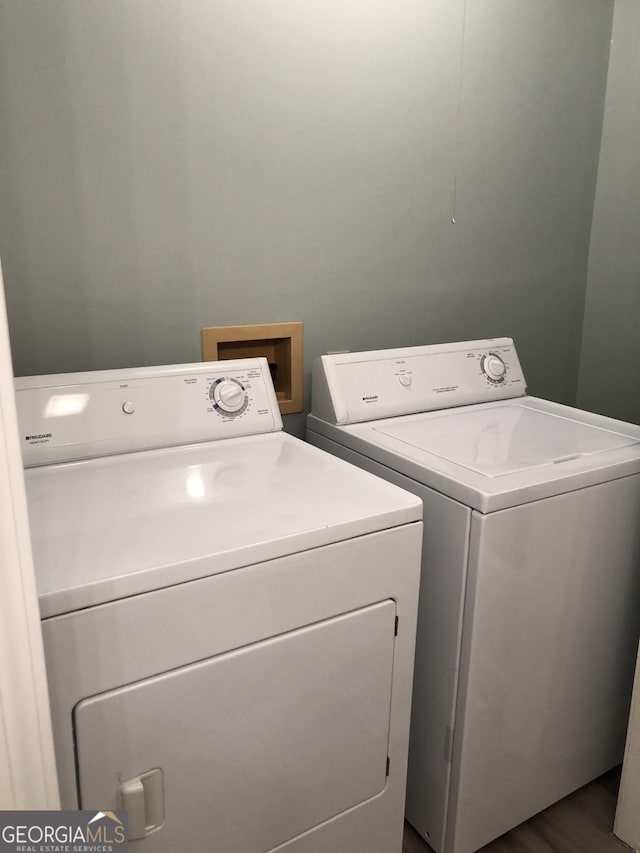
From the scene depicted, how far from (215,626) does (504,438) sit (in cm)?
90

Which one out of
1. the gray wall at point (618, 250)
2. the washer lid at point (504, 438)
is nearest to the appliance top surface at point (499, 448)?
the washer lid at point (504, 438)

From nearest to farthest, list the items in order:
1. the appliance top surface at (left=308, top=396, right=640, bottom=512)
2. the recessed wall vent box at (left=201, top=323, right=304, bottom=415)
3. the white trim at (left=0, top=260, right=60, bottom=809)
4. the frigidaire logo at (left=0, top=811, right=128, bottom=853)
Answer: the white trim at (left=0, top=260, right=60, bottom=809)
the frigidaire logo at (left=0, top=811, right=128, bottom=853)
the appliance top surface at (left=308, top=396, right=640, bottom=512)
the recessed wall vent box at (left=201, top=323, right=304, bottom=415)

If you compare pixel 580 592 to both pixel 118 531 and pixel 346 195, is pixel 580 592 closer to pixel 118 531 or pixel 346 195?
pixel 118 531

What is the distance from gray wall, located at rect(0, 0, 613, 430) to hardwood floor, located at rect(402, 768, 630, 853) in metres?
1.18

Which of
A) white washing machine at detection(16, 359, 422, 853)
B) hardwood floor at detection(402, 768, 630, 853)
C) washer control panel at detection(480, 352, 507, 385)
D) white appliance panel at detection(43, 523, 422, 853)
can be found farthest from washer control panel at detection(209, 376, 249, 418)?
hardwood floor at detection(402, 768, 630, 853)

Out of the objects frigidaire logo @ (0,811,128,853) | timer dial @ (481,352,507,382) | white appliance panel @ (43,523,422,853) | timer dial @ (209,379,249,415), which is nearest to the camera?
frigidaire logo @ (0,811,128,853)

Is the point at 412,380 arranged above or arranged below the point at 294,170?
below

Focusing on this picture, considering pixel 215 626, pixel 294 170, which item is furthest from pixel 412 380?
pixel 215 626

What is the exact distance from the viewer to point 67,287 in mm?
1537

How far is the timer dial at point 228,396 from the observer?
158 cm

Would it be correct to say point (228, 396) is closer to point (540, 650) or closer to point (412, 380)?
point (412, 380)

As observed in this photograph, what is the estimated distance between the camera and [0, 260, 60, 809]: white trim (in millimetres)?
687

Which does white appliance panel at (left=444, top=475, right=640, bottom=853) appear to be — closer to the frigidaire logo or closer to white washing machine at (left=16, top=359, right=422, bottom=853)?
white washing machine at (left=16, top=359, right=422, bottom=853)

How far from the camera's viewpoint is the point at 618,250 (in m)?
2.28
